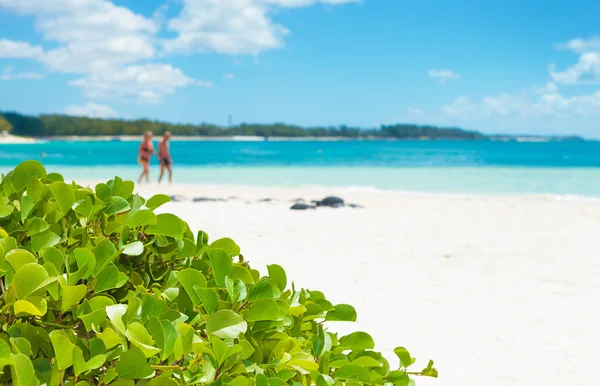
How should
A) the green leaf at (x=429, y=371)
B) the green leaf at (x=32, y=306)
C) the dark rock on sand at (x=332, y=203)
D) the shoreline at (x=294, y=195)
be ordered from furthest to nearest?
the shoreline at (x=294, y=195), the dark rock on sand at (x=332, y=203), the green leaf at (x=429, y=371), the green leaf at (x=32, y=306)

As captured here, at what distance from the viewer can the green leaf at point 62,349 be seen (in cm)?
87

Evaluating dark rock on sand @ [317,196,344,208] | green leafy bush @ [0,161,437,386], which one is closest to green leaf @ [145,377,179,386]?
green leafy bush @ [0,161,437,386]

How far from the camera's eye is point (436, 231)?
27.7 ft

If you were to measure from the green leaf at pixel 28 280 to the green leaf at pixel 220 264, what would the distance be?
32 cm

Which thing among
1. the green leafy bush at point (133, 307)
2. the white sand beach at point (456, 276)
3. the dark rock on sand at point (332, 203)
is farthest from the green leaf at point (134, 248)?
the dark rock on sand at point (332, 203)

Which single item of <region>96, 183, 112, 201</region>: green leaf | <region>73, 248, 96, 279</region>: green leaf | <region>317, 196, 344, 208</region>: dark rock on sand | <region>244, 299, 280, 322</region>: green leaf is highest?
<region>96, 183, 112, 201</region>: green leaf

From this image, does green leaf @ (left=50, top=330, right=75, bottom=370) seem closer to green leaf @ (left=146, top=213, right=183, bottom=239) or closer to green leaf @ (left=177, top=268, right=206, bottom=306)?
green leaf @ (left=177, top=268, right=206, bottom=306)

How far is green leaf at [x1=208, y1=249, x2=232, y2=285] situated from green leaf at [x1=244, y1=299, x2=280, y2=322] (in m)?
0.09

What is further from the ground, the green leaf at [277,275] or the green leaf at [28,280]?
the green leaf at [28,280]

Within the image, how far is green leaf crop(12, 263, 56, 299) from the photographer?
96 cm

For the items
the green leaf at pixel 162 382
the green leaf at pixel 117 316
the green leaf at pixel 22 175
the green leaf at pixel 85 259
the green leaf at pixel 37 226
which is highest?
the green leaf at pixel 22 175

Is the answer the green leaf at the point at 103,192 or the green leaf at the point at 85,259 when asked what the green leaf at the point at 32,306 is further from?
the green leaf at the point at 103,192

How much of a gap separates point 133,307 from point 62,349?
0.15 metres

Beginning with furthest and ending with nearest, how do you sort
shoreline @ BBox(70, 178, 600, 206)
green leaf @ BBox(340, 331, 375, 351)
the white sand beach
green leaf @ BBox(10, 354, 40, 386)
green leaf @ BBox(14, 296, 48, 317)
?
shoreline @ BBox(70, 178, 600, 206) → the white sand beach → green leaf @ BBox(340, 331, 375, 351) → green leaf @ BBox(14, 296, 48, 317) → green leaf @ BBox(10, 354, 40, 386)
